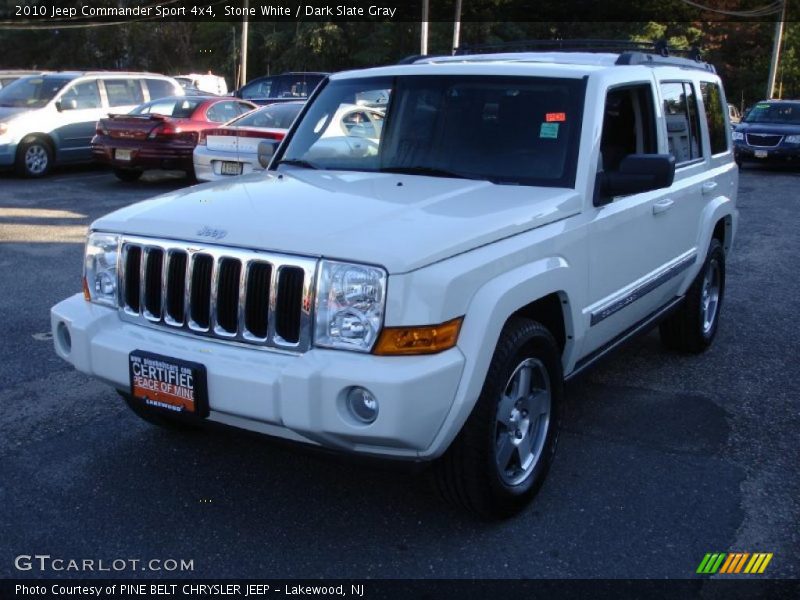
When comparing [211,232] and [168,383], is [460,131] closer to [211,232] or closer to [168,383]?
[211,232]

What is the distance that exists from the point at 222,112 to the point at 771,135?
12.0 meters

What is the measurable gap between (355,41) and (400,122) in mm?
45573

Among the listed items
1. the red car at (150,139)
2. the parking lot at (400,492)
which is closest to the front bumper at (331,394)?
the parking lot at (400,492)

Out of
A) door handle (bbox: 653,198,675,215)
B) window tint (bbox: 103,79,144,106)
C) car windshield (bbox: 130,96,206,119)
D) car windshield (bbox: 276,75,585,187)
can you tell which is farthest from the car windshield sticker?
window tint (bbox: 103,79,144,106)

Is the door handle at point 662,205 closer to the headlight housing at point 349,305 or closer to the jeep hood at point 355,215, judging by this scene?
the jeep hood at point 355,215

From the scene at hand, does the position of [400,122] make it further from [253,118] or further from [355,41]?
[355,41]

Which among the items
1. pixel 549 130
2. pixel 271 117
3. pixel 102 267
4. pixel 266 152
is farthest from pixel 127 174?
pixel 549 130

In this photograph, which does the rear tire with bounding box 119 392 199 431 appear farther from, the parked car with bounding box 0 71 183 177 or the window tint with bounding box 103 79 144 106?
the window tint with bounding box 103 79 144 106

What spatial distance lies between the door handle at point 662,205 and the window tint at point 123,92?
510 inches

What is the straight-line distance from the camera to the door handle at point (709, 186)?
5.54 m

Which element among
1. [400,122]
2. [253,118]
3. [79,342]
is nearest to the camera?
[79,342]

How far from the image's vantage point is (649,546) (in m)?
3.47

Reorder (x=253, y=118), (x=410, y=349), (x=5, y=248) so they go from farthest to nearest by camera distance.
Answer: (x=253, y=118)
(x=5, y=248)
(x=410, y=349)

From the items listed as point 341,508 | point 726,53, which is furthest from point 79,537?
point 726,53
